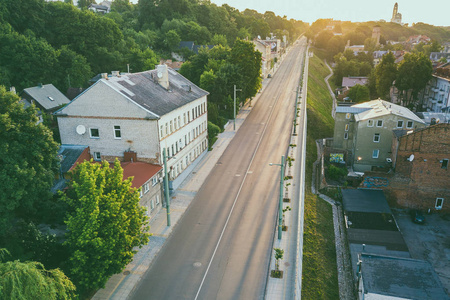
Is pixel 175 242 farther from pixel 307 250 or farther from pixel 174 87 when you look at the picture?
pixel 174 87

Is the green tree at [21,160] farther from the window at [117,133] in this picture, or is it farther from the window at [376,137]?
the window at [376,137]

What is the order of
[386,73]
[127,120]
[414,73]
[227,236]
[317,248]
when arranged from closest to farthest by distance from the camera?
[227,236] → [317,248] → [127,120] → [414,73] → [386,73]

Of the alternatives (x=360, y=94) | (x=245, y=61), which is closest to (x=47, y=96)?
(x=245, y=61)

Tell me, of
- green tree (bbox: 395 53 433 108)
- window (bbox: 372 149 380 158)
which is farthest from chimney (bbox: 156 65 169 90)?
green tree (bbox: 395 53 433 108)

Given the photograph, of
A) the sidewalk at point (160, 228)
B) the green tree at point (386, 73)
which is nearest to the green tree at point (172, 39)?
the sidewalk at point (160, 228)

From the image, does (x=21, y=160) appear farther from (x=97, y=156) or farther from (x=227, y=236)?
(x=227, y=236)

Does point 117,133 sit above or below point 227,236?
above

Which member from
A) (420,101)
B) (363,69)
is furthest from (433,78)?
(363,69)
